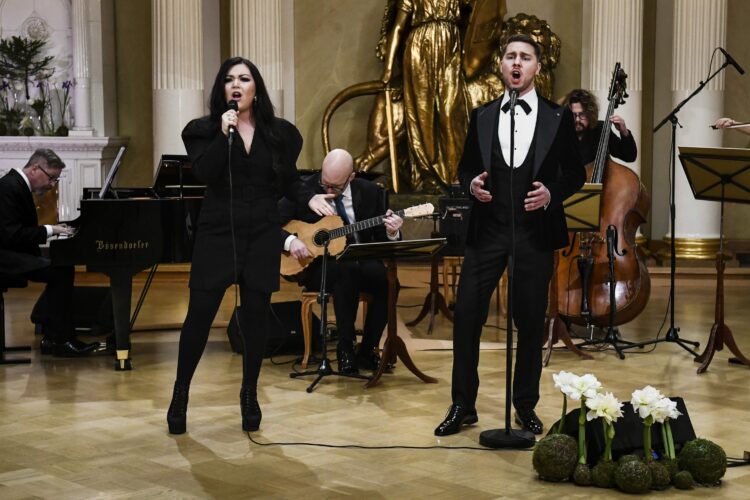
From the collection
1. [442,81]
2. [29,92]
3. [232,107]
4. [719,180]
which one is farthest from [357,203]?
[29,92]

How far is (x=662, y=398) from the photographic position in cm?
426

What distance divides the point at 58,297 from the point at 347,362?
6.46ft

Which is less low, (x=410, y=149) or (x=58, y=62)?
(x=58, y=62)

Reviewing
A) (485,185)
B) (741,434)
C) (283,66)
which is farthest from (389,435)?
(283,66)

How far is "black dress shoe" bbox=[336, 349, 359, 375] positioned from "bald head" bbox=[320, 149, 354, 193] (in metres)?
0.90

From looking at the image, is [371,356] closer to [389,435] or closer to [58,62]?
[389,435]

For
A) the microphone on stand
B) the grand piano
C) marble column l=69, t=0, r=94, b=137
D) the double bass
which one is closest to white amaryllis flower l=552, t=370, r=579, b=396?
the microphone on stand

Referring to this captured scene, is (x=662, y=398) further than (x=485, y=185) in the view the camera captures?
No

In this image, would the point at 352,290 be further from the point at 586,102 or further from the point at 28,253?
the point at 28,253

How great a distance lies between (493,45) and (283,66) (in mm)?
2199

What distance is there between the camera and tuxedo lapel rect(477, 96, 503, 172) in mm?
4992

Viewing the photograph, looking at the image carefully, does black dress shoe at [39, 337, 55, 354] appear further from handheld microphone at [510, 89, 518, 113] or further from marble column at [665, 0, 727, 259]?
marble column at [665, 0, 727, 259]

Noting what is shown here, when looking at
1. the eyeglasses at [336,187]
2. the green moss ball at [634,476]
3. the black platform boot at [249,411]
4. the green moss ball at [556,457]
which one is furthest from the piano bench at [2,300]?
the green moss ball at [634,476]

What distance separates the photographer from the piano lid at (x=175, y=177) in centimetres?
771
